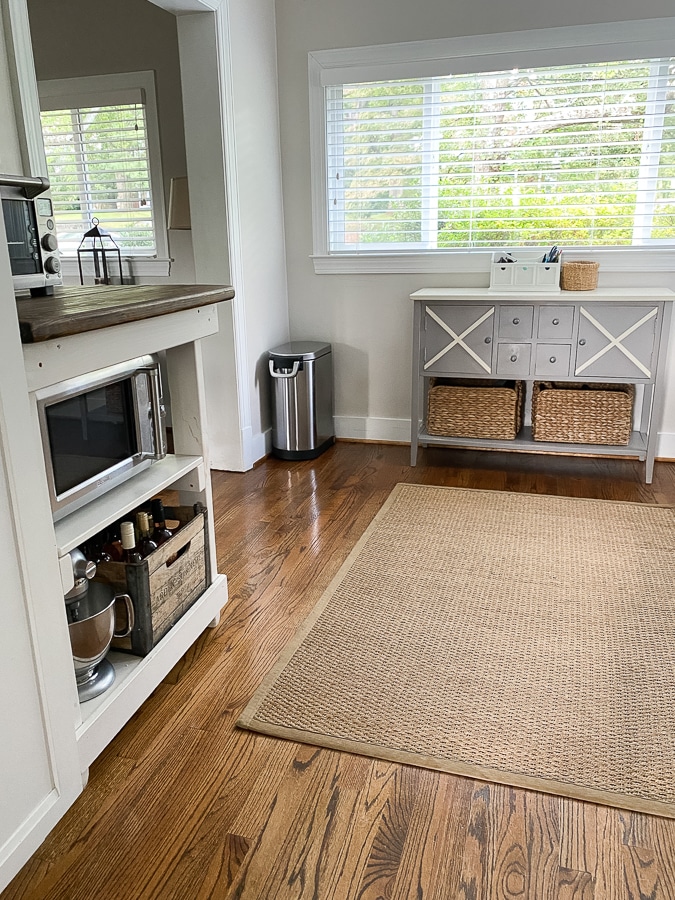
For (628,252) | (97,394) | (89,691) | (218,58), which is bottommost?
(89,691)

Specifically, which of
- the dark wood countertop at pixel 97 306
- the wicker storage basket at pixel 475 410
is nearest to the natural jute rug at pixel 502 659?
the wicker storage basket at pixel 475 410

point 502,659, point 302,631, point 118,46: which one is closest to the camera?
point 502,659

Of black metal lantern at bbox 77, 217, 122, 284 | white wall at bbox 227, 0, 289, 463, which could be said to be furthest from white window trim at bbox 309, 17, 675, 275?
black metal lantern at bbox 77, 217, 122, 284

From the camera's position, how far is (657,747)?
1.66 metres

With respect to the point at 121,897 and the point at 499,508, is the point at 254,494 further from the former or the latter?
the point at 121,897

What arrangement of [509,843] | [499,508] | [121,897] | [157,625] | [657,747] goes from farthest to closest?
[499,508] → [157,625] → [657,747] → [509,843] → [121,897]

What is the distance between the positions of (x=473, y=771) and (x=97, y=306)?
4.22 feet

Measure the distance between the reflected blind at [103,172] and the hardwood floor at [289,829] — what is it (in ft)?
10.1

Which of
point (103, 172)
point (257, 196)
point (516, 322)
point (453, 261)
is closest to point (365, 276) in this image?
point (453, 261)

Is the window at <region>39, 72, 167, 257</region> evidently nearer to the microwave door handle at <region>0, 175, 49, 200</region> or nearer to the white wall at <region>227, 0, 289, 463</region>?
the white wall at <region>227, 0, 289, 463</region>

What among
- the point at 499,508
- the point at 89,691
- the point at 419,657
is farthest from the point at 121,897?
the point at 499,508

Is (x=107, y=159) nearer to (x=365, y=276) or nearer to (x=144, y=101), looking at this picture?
(x=144, y=101)

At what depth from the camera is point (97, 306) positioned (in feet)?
4.96

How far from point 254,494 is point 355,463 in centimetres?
65
